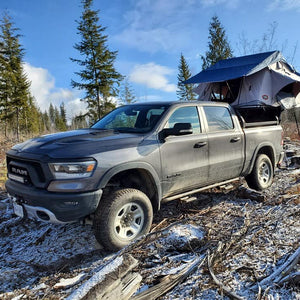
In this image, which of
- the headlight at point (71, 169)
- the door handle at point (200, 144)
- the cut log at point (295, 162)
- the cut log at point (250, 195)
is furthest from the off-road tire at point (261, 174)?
the headlight at point (71, 169)

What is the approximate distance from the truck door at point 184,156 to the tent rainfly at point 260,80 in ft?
9.92

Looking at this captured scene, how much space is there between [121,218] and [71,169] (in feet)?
2.97

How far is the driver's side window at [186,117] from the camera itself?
3871 mm

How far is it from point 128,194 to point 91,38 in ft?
78.1

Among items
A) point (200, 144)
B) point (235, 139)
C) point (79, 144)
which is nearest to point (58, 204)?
point (79, 144)

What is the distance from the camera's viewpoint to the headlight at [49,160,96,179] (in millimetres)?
2791

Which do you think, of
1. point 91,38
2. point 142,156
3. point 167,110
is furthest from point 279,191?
point 91,38

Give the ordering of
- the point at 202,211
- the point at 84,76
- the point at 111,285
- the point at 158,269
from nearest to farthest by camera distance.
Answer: the point at 111,285 < the point at 158,269 < the point at 202,211 < the point at 84,76

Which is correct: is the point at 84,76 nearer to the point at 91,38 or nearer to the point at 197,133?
the point at 91,38

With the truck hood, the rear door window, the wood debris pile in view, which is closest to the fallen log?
the wood debris pile

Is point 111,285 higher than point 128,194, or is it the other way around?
point 128,194

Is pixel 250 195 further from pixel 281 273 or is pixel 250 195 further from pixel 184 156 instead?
pixel 281 273

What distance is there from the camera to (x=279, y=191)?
17.5ft

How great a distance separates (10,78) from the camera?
1027 inches
